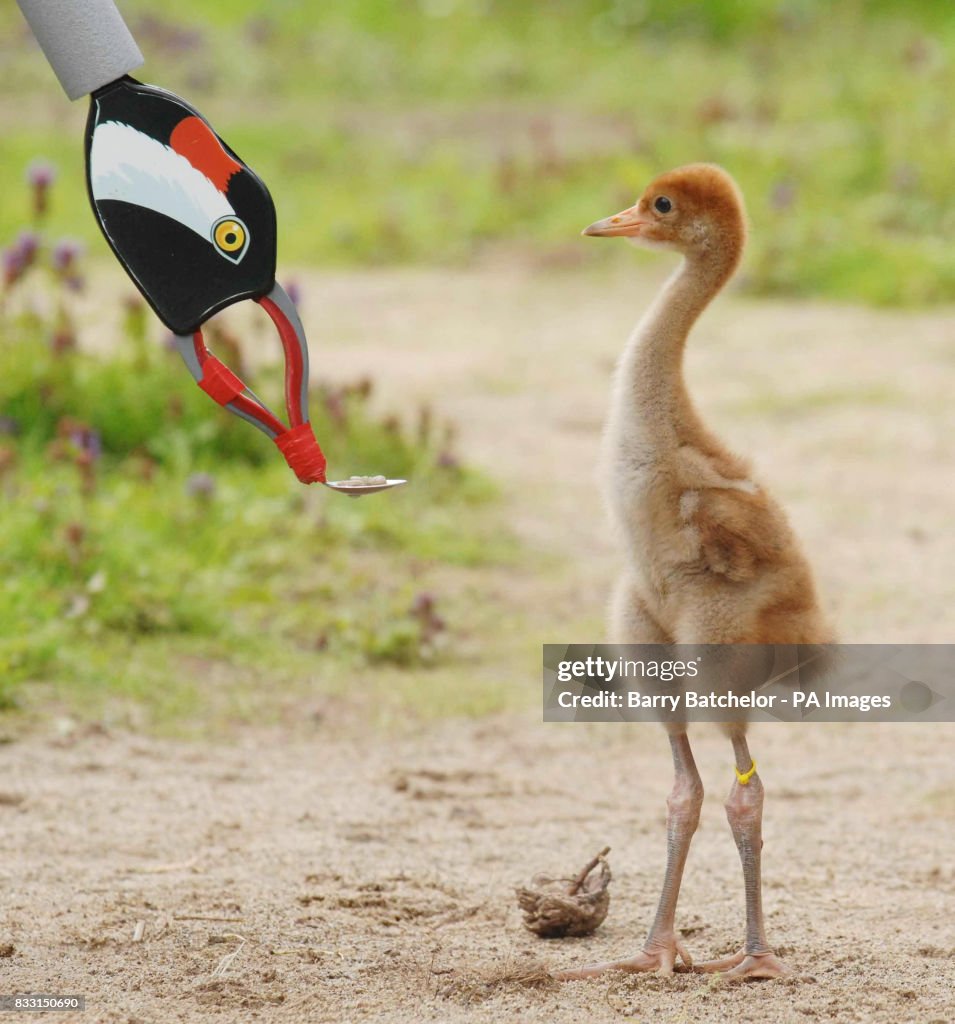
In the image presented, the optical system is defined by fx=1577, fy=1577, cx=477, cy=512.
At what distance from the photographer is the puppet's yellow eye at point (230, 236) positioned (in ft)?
8.87

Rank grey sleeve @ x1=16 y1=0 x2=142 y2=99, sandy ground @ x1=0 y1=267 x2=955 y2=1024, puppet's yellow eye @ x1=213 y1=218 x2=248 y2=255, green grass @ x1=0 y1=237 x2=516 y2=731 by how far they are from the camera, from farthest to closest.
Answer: green grass @ x1=0 y1=237 x2=516 y2=731, sandy ground @ x1=0 y1=267 x2=955 y2=1024, puppet's yellow eye @ x1=213 y1=218 x2=248 y2=255, grey sleeve @ x1=16 y1=0 x2=142 y2=99

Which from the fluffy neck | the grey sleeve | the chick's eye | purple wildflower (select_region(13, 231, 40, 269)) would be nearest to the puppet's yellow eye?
the chick's eye

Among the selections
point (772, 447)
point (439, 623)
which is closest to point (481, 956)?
point (439, 623)

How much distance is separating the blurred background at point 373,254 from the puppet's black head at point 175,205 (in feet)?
9.08

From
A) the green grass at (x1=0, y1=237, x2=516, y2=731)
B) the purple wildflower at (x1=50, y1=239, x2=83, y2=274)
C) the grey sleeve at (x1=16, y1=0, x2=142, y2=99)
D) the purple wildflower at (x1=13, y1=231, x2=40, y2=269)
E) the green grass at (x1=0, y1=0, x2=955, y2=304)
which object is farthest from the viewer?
the green grass at (x1=0, y1=0, x2=955, y2=304)

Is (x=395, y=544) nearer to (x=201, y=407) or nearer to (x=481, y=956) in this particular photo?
(x=201, y=407)

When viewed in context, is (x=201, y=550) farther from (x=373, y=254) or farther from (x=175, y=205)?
(x=373, y=254)

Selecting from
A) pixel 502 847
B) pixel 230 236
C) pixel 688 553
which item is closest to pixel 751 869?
pixel 688 553

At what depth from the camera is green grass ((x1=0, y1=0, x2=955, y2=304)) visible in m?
12.6

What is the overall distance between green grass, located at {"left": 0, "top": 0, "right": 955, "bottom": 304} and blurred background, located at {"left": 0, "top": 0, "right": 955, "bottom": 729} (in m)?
0.04

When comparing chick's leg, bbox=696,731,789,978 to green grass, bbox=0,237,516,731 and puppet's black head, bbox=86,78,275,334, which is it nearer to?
puppet's black head, bbox=86,78,275,334

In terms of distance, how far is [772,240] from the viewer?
39.9 ft

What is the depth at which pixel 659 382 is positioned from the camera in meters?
3.30

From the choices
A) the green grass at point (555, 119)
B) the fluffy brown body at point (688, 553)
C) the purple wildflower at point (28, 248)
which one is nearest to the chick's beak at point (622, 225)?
the fluffy brown body at point (688, 553)
